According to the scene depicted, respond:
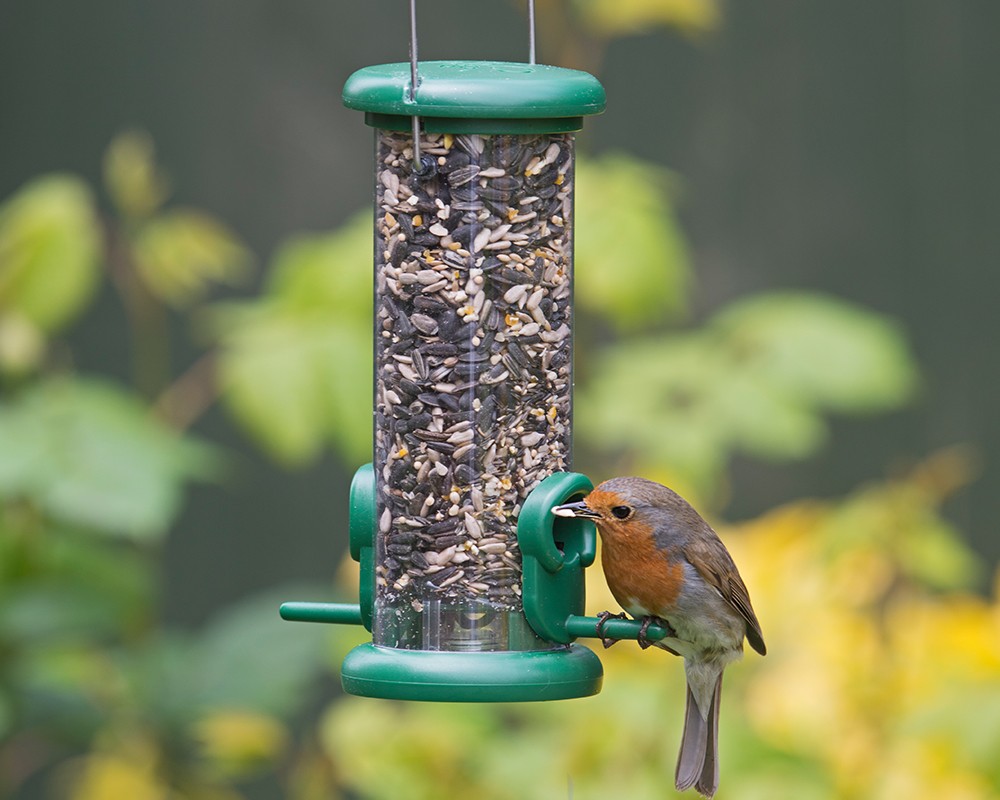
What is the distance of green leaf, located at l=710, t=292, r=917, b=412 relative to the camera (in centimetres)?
509

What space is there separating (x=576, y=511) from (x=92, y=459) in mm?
1481

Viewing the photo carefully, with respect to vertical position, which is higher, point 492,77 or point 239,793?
point 492,77

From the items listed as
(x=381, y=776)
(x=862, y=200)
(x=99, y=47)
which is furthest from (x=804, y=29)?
(x=381, y=776)

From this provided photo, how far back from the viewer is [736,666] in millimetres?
5453

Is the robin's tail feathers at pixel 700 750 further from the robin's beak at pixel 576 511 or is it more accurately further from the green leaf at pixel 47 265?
the green leaf at pixel 47 265

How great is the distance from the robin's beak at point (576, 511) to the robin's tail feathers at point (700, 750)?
60 centimetres

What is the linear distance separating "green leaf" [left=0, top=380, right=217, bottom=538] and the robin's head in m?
1.20

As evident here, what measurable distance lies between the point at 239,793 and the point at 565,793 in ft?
9.39

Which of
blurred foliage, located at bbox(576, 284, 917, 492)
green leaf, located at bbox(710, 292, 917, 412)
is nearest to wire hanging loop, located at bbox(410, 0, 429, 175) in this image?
blurred foliage, located at bbox(576, 284, 917, 492)

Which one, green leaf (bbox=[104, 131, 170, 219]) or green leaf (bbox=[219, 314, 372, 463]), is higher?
green leaf (bbox=[104, 131, 170, 219])

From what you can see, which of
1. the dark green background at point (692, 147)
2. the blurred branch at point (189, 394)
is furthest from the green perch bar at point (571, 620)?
the dark green background at point (692, 147)

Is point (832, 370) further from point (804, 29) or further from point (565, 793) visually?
point (804, 29)

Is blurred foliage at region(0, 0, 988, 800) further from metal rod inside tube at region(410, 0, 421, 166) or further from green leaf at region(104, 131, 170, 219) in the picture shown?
metal rod inside tube at region(410, 0, 421, 166)

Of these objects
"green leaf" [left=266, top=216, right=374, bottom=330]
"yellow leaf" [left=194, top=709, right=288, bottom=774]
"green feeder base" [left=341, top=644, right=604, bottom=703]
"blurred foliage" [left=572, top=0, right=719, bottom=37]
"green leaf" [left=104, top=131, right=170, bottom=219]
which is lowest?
"yellow leaf" [left=194, top=709, right=288, bottom=774]
